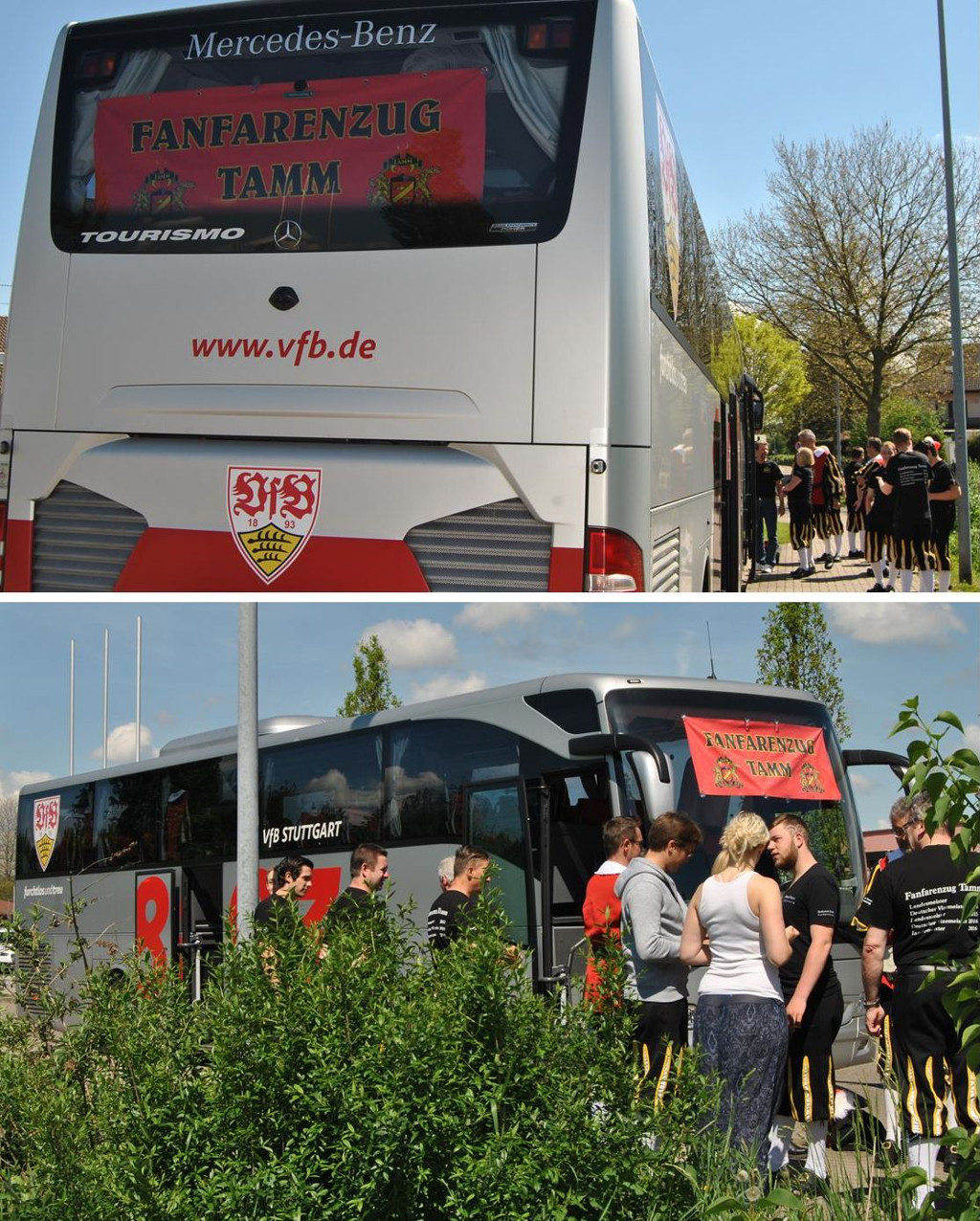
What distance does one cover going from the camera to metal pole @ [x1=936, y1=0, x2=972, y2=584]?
2124 centimetres

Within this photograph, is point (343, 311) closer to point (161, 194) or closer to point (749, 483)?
point (161, 194)

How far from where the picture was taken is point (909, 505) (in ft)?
53.6

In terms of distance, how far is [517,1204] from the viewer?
3674 millimetres

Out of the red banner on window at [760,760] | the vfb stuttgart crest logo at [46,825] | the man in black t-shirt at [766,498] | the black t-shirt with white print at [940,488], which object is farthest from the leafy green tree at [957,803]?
the man in black t-shirt at [766,498]

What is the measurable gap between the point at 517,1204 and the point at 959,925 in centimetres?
254

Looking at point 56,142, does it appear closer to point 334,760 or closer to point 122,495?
point 122,495

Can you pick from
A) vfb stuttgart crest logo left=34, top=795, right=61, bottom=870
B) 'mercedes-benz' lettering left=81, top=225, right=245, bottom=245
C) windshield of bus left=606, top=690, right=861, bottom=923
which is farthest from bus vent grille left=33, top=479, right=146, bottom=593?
vfb stuttgart crest logo left=34, top=795, right=61, bottom=870

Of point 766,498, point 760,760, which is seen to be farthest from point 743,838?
point 766,498

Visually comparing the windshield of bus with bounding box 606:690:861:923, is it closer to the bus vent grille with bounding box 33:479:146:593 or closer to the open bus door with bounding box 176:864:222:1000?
the bus vent grille with bounding box 33:479:146:593

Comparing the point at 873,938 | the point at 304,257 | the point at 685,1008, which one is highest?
the point at 304,257

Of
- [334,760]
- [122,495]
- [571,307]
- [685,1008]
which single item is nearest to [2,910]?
[122,495]

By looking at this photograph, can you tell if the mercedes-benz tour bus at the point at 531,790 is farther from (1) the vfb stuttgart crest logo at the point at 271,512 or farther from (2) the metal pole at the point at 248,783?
(1) the vfb stuttgart crest logo at the point at 271,512

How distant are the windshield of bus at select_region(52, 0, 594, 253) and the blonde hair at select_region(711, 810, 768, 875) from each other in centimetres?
276

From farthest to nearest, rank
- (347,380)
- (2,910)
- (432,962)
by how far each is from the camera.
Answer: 1. (347,380)
2. (2,910)
3. (432,962)
